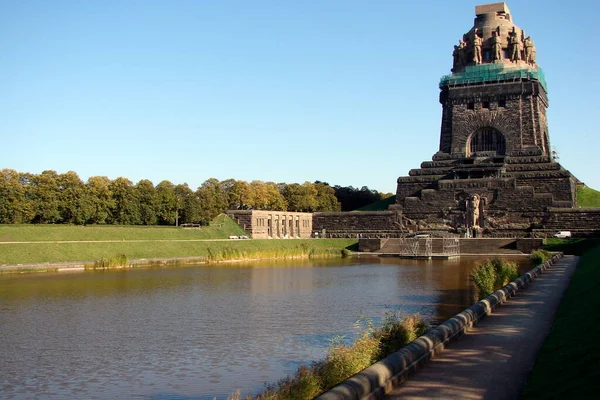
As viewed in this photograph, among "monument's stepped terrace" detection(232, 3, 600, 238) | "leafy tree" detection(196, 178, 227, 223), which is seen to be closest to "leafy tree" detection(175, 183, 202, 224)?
"leafy tree" detection(196, 178, 227, 223)

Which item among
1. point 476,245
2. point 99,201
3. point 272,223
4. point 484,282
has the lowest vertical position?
point 484,282

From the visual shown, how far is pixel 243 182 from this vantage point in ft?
305

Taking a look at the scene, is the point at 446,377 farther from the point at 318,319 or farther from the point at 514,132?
the point at 514,132

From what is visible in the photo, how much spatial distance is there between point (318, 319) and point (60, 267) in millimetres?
22680

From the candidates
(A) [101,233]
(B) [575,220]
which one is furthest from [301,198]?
(A) [101,233]

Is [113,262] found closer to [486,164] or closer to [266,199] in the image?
[486,164]

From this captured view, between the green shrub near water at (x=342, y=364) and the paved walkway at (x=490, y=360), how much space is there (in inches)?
38.4

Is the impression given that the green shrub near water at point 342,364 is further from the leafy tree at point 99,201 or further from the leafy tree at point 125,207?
the leafy tree at point 125,207

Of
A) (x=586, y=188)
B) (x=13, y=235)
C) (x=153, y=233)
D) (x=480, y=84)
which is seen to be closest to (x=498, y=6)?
(x=480, y=84)

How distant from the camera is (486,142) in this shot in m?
69.6

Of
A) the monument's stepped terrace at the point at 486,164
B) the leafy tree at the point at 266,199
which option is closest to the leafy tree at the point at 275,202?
the leafy tree at the point at 266,199

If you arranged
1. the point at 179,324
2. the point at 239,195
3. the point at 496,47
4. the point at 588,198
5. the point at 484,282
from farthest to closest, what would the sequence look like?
the point at 239,195
the point at 496,47
the point at 588,198
the point at 484,282
the point at 179,324

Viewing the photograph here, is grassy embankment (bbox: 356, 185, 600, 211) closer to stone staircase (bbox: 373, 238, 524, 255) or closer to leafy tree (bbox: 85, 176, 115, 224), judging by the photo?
stone staircase (bbox: 373, 238, 524, 255)

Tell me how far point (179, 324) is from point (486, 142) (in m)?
55.8
